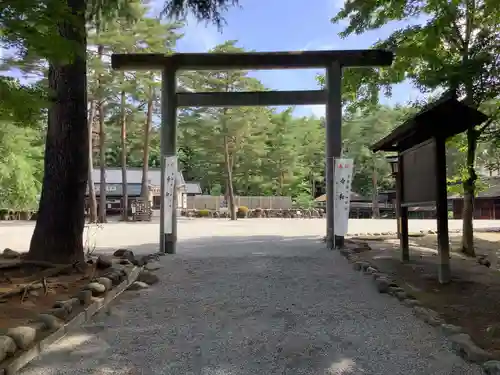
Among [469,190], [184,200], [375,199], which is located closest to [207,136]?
[184,200]

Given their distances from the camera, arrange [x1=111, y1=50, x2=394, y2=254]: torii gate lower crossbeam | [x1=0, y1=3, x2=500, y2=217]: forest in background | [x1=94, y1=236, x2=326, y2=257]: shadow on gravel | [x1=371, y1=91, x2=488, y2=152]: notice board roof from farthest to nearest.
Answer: [x1=0, y1=3, x2=500, y2=217]: forest in background, [x1=111, y1=50, x2=394, y2=254]: torii gate lower crossbeam, [x1=94, y1=236, x2=326, y2=257]: shadow on gravel, [x1=371, y1=91, x2=488, y2=152]: notice board roof

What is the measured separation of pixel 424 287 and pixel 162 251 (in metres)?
4.65

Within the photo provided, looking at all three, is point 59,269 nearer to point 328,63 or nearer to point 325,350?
point 325,350

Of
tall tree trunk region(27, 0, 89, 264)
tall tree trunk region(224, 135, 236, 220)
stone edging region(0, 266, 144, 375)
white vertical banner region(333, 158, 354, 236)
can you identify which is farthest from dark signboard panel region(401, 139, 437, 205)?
tall tree trunk region(224, 135, 236, 220)

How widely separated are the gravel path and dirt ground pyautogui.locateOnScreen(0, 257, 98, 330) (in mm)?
546

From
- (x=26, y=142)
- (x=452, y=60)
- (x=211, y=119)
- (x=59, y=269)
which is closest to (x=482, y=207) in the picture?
(x=211, y=119)

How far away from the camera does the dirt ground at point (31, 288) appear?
12.8ft

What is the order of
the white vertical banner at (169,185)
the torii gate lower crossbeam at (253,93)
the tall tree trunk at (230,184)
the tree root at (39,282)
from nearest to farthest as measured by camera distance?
the tree root at (39,282) < the white vertical banner at (169,185) < the torii gate lower crossbeam at (253,93) < the tall tree trunk at (230,184)

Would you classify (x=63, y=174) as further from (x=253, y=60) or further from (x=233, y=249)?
(x=253, y=60)

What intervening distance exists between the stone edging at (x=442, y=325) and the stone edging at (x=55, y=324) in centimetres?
282

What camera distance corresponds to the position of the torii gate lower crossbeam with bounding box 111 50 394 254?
28.2 feet

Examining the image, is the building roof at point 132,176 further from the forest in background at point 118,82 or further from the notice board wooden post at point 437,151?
the notice board wooden post at point 437,151

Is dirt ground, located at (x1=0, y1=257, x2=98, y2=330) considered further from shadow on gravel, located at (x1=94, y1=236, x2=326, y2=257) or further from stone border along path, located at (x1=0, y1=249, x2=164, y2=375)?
shadow on gravel, located at (x1=94, y1=236, x2=326, y2=257)

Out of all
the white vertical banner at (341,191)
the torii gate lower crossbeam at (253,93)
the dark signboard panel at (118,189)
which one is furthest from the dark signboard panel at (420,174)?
the dark signboard panel at (118,189)
